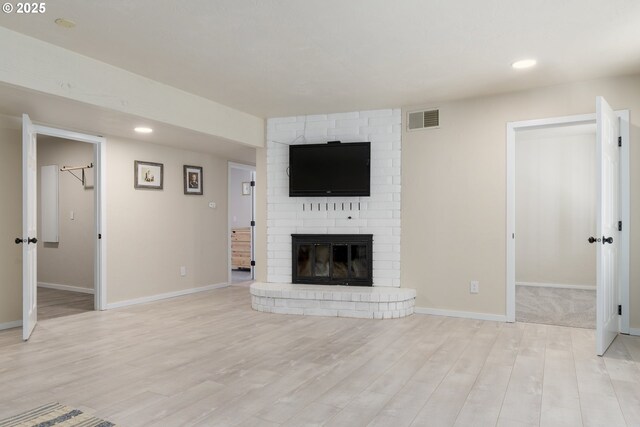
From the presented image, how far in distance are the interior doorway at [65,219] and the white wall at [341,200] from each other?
103 inches

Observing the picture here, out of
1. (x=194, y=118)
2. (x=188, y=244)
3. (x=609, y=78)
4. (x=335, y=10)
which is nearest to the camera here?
(x=335, y=10)

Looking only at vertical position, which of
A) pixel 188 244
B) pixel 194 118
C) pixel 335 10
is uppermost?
pixel 335 10

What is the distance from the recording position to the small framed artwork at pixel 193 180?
20.2 ft

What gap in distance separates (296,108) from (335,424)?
3578mm

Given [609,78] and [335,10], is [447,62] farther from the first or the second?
[609,78]

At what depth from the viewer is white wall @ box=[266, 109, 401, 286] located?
4844 mm

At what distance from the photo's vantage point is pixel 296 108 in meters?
4.88

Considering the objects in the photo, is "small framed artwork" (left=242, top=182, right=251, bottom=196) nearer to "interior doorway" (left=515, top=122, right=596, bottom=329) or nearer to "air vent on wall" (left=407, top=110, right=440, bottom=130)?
"air vent on wall" (left=407, top=110, right=440, bottom=130)

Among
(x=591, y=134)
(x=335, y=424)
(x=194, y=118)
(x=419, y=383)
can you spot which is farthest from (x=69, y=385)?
(x=591, y=134)

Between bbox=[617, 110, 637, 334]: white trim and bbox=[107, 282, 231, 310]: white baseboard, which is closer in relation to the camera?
bbox=[617, 110, 637, 334]: white trim

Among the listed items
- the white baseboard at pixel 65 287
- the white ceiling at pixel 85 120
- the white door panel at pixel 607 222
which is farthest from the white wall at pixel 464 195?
the white baseboard at pixel 65 287

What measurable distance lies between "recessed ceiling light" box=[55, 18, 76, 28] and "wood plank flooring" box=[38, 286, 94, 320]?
3.15 meters

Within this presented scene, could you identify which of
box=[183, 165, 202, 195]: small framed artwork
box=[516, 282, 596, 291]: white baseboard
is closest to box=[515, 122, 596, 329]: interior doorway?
box=[516, 282, 596, 291]: white baseboard

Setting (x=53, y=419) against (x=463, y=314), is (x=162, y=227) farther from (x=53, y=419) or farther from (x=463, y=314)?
(x=463, y=314)
